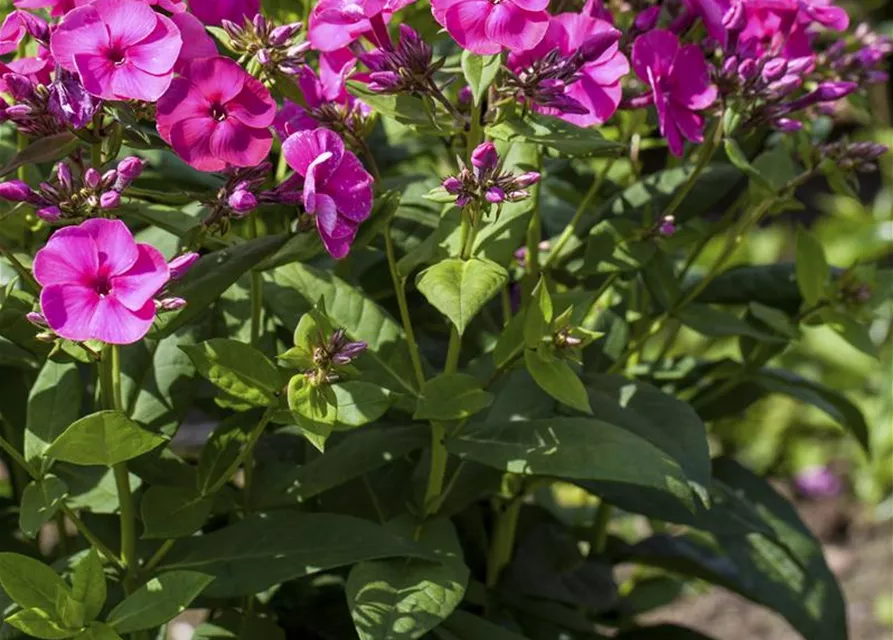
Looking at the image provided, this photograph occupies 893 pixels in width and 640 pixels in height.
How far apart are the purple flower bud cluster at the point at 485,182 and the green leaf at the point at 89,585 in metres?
Result: 0.43

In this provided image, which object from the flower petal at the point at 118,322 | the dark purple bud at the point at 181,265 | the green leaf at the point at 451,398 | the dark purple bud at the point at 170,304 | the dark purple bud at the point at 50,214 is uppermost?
the dark purple bud at the point at 50,214

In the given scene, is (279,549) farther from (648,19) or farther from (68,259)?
(648,19)

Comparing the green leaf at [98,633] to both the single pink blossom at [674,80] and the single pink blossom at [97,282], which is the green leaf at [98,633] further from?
the single pink blossom at [674,80]

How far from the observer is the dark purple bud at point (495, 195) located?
103 cm

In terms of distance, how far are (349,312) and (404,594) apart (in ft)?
0.91

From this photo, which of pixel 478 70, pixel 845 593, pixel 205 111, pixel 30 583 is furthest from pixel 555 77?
pixel 845 593

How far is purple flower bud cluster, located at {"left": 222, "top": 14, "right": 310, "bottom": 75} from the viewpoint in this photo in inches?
42.0

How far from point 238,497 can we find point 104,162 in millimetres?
434

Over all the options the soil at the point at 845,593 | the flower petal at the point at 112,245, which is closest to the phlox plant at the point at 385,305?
the flower petal at the point at 112,245

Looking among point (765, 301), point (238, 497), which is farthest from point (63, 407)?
point (765, 301)

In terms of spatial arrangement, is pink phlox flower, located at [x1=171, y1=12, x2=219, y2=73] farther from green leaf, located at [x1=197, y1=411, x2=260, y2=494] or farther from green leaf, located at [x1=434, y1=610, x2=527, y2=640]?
green leaf, located at [x1=434, y1=610, x2=527, y2=640]

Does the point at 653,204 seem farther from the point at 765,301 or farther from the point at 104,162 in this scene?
the point at 104,162

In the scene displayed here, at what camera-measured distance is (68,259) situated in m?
0.92

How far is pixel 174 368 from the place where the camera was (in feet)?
4.18
